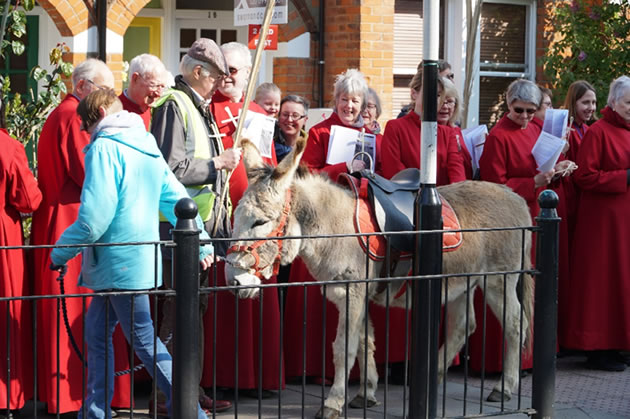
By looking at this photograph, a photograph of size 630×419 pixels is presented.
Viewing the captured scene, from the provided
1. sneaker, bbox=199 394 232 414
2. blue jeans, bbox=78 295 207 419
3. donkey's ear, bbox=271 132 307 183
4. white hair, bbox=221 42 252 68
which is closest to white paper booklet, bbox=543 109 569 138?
white hair, bbox=221 42 252 68

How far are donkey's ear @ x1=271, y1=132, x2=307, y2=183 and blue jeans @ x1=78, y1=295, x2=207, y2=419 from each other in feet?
3.16

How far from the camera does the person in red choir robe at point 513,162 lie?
737 centimetres

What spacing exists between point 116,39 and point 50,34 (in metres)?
1.41

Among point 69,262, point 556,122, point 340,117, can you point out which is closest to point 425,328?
point 69,262

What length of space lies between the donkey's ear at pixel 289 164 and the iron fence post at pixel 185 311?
4.05ft

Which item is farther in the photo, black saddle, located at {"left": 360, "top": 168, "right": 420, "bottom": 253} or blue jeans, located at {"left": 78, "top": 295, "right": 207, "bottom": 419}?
black saddle, located at {"left": 360, "top": 168, "right": 420, "bottom": 253}

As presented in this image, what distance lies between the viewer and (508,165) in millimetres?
7461

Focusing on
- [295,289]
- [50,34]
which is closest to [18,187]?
[295,289]

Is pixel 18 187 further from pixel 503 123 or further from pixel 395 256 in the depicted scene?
pixel 503 123

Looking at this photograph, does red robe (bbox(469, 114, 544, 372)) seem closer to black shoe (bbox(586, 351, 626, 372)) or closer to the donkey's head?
black shoe (bbox(586, 351, 626, 372))

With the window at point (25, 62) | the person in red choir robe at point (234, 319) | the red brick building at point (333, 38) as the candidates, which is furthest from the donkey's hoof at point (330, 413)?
the window at point (25, 62)

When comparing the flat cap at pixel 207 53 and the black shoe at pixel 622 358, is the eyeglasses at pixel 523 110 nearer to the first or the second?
the black shoe at pixel 622 358

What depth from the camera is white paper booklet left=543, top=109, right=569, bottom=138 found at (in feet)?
24.6

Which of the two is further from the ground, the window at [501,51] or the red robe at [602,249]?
the window at [501,51]
